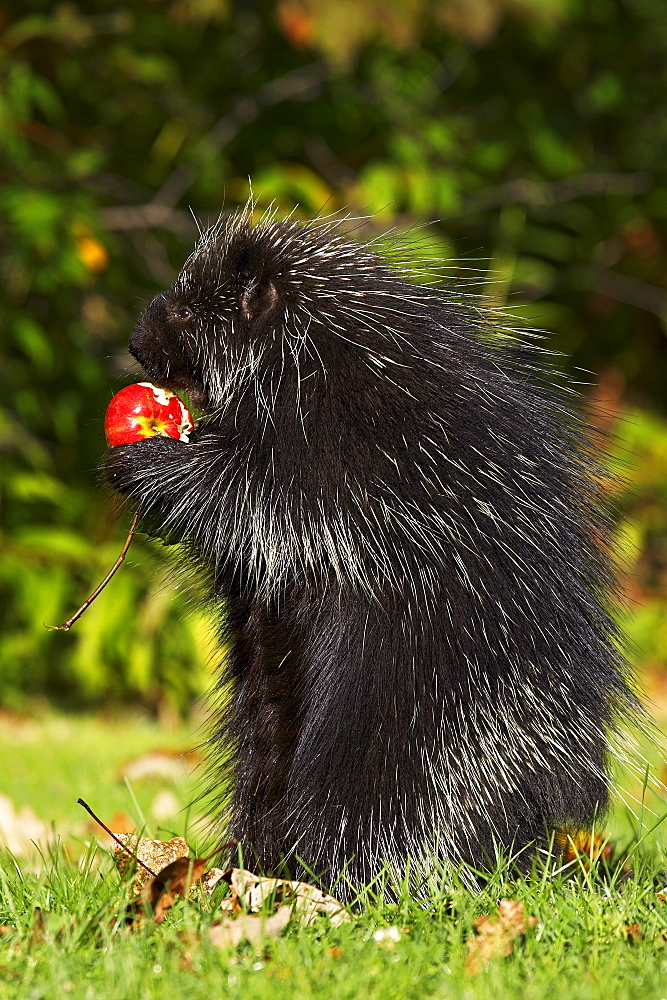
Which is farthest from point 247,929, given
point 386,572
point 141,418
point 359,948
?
point 141,418

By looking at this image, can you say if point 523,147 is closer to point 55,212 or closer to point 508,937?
point 55,212

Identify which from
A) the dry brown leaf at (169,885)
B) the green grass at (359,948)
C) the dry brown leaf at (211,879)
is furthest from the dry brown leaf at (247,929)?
the dry brown leaf at (211,879)

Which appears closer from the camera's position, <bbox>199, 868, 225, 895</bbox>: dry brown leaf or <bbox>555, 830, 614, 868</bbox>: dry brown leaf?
<bbox>199, 868, 225, 895</bbox>: dry brown leaf

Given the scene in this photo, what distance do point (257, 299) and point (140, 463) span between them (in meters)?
0.54

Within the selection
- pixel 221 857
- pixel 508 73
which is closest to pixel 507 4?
pixel 508 73

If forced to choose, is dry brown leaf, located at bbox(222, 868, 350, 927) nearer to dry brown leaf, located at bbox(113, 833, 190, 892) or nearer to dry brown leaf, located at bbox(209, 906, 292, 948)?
dry brown leaf, located at bbox(209, 906, 292, 948)

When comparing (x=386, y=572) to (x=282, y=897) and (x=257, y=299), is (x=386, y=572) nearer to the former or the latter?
(x=282, y=897)

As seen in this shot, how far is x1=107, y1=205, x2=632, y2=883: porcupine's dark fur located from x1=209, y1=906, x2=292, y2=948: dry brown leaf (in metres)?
0.40

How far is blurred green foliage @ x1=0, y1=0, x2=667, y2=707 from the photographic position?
22.2ft

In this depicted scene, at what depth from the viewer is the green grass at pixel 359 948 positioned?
197 cm

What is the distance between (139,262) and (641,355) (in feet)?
15.4

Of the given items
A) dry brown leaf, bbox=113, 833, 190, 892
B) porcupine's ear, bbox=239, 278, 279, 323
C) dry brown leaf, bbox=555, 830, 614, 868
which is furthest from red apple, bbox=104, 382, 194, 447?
dry brown leaf, bbox=555, 830, 614, 868

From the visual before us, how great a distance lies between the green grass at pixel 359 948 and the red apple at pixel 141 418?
1071 mm

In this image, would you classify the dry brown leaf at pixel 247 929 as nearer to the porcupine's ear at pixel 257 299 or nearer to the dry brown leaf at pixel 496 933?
the dry brown leaf at pixel 496 933
